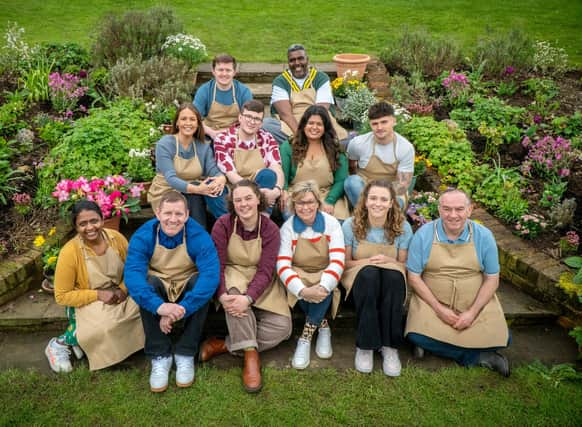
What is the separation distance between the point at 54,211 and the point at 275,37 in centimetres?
644

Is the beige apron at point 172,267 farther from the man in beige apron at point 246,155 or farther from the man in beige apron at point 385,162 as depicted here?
the man in beige apron at point 385,162

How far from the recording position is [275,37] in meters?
9.65

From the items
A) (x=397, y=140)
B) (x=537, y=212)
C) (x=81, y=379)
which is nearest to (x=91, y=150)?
(x=81, y=379)

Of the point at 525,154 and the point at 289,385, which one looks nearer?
the point at 289,385

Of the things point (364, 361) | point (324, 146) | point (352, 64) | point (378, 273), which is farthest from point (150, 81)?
point (364, 361)

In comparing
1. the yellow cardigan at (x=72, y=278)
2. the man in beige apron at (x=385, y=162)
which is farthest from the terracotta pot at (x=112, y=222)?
the man in beige apron at (x=385, y=162)

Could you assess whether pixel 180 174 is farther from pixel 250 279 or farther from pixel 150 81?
pixel 150 81

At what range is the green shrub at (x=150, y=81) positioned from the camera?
6069 mm

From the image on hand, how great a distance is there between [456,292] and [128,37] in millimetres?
5884

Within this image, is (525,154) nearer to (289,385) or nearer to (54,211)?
(289,385)

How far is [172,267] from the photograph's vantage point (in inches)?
140

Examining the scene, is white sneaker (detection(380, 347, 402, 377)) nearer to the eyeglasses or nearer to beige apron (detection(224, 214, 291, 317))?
beige apron (detection(224, 214, 291, 317))

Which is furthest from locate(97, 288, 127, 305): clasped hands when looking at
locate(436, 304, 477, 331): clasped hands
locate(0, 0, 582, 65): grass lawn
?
locate(0, 0, 582, 65): grass lawn

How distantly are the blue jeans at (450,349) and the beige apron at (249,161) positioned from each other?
6.36ft
